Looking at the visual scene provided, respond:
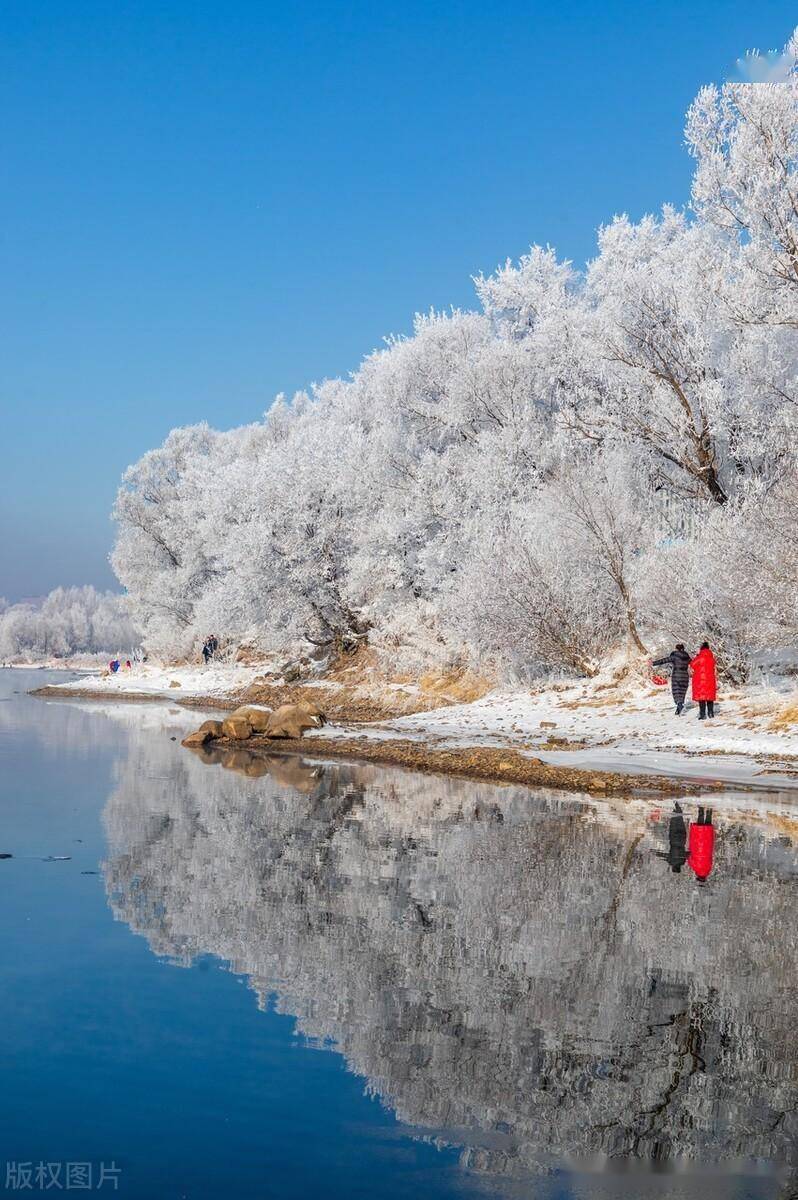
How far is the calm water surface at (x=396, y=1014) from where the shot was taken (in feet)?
16.7

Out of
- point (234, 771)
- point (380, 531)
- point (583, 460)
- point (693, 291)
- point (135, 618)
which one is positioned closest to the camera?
point (234, 771)

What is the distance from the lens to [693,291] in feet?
96.8

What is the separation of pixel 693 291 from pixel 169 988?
26753 mm

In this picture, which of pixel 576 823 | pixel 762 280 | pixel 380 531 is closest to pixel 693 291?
pixel 762 280

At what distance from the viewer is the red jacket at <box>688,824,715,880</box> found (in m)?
11.6

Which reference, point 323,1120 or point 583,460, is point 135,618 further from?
point 323,1120

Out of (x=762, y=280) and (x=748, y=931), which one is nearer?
(x=748, y=931)

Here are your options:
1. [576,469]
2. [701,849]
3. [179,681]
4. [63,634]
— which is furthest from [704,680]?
[63,634]

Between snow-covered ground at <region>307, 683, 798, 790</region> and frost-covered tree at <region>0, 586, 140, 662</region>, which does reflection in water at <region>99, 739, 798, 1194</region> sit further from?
frost-covered tree at <region>0, 586, 140, 662</region>

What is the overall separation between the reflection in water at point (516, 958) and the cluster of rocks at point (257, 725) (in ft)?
43.2

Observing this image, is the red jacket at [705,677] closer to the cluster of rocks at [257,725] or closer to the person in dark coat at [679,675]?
the person in dark coat at [679,675]
